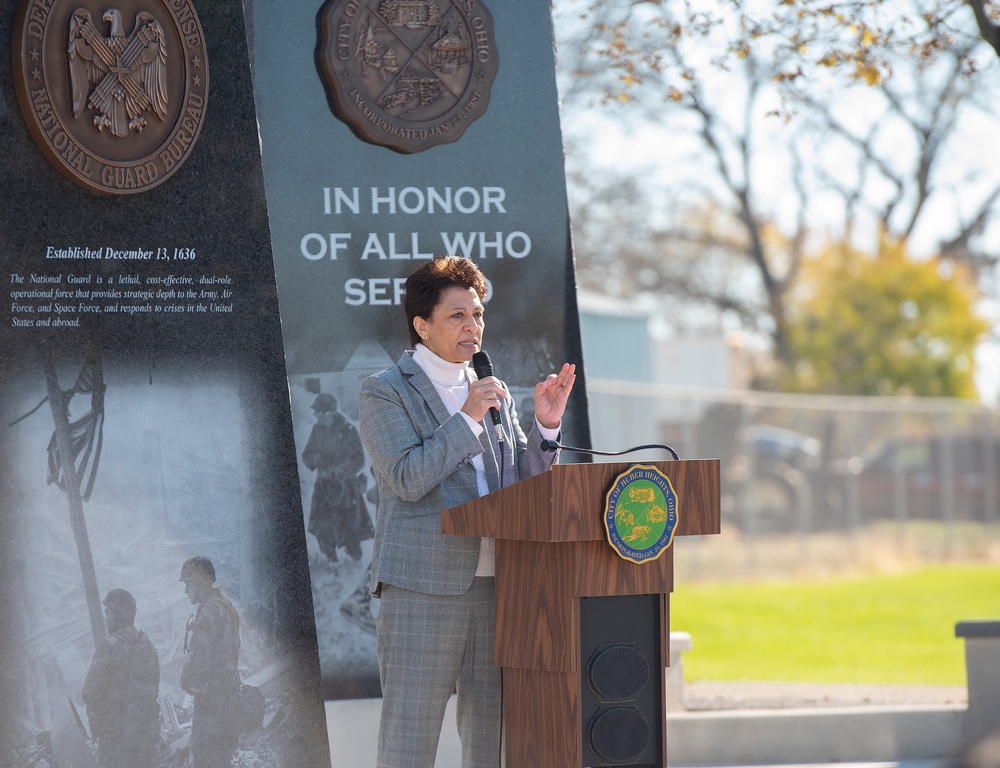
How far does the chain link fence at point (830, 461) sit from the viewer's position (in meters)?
15.9

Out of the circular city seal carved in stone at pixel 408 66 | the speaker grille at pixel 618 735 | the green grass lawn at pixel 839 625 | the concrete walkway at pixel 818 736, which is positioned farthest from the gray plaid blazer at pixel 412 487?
the green grass lawn at pixel 839 625

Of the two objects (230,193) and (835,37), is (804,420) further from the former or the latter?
(230,193)

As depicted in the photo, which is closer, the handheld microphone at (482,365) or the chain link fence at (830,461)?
the handheld microphone at (482,365)

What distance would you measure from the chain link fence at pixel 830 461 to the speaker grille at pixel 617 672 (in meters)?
11.8

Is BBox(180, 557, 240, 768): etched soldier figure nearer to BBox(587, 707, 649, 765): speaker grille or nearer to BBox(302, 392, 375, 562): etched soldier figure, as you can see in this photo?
BBox(587, 707, 649, 765): speaker grille

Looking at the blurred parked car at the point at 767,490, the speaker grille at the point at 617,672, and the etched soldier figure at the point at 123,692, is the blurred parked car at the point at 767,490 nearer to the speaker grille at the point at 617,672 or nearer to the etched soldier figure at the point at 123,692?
the etched soldier figure at the point at 123,692

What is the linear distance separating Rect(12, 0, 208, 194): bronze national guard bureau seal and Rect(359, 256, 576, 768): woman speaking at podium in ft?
3.21

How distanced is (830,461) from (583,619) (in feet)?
47.0

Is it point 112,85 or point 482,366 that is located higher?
point 112,85

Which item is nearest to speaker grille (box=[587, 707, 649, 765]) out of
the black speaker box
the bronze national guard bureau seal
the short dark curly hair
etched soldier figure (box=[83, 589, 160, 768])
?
the black speaker box

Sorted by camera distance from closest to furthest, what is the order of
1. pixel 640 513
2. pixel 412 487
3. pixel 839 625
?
pixel 640 513
pixel 412 487
pixel 839 625

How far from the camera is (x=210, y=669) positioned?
13.2ft

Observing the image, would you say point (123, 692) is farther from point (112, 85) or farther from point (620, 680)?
point (112, 85)

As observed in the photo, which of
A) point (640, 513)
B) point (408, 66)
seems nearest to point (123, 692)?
point (640, 513)
